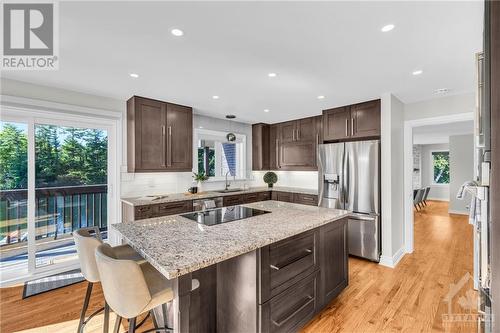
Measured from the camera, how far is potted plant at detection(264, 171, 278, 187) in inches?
211

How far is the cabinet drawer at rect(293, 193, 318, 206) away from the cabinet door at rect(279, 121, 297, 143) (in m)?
1.26

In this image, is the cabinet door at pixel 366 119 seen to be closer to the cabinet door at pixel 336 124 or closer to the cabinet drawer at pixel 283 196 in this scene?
the cabinet door at pixel 336 124

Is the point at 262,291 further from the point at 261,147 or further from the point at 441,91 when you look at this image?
the point at 261,147

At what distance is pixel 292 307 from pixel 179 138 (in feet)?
9.83

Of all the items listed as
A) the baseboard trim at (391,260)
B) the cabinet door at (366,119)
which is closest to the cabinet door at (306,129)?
the cabinet door at (366,119)

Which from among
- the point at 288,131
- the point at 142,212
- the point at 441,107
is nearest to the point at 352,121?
the point at 441,107

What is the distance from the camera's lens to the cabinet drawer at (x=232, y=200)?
4.17m

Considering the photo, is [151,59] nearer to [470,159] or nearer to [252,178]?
[252,178]

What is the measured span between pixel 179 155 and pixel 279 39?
258 centimetres

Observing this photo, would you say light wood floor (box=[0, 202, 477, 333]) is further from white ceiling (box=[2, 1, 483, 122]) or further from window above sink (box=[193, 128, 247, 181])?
window above sink (box=[193, 128, 247, 181])

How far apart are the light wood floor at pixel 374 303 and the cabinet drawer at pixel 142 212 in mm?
927

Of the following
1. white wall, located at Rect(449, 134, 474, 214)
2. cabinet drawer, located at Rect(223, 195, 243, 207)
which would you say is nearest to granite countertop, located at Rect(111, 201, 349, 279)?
cabinet drawer, located at Rect(223, 195, 243, 207)

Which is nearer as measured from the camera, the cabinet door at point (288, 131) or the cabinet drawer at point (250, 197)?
the cabinet drawer at point (250, 197)

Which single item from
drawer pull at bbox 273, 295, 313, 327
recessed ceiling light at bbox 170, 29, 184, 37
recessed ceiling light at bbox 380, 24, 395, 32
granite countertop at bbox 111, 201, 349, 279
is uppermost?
recessed ceiling light at bbox 170, 29, 184, 37
